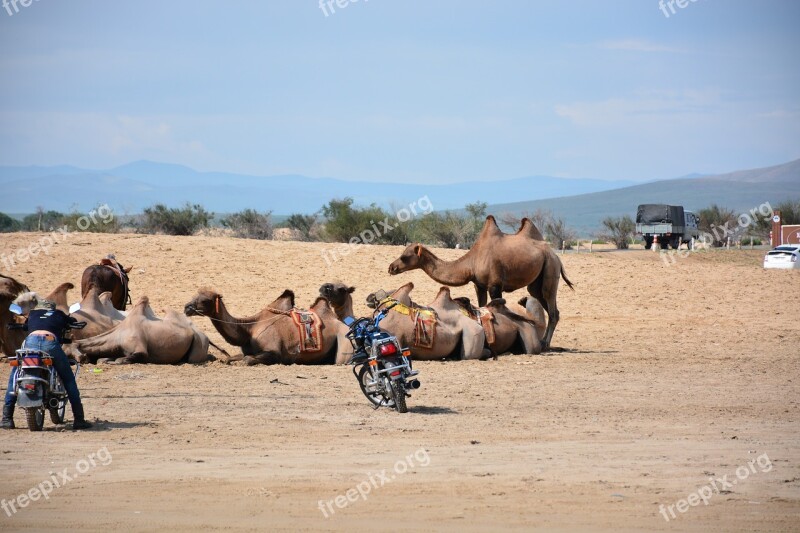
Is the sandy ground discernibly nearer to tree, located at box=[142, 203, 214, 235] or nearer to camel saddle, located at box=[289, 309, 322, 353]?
camel saddle, located at box=[289, 309, 322, 353]

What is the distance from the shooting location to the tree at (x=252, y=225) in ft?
126

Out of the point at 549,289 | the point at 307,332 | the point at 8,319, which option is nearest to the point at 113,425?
the point at 307,332

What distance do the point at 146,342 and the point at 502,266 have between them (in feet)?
19.1

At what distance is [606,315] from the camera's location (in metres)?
22.2

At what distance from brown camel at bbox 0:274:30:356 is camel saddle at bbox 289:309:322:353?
348cm

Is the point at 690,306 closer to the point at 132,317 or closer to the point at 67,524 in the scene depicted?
the point at 132,317

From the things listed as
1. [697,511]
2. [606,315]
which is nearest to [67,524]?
[697,511]

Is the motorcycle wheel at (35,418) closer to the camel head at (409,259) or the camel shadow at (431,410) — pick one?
the camel shadow at (431,410)

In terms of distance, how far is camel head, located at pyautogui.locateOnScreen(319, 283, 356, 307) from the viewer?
49.8 feet

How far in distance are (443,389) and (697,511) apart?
17.9 ft

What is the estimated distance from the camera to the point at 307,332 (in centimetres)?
1463

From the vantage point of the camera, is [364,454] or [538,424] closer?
[364,454]

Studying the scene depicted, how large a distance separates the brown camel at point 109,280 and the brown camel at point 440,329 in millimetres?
4576

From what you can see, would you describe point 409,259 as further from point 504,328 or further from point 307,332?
point 307,332
